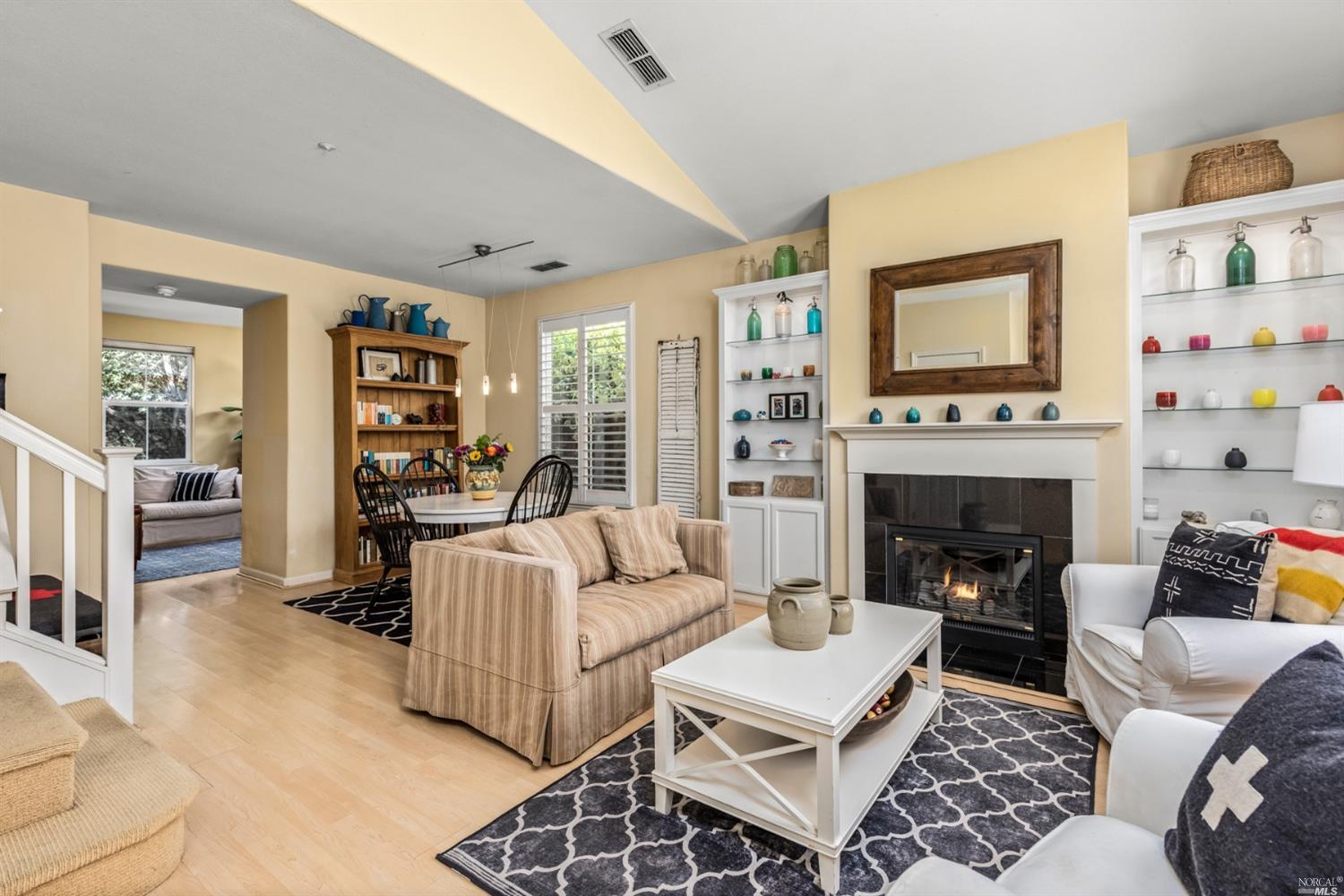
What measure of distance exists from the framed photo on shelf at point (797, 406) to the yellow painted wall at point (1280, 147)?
2127 mm

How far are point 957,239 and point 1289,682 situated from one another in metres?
3.17

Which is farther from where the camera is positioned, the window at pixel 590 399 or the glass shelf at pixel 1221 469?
the window at pixel 590 399

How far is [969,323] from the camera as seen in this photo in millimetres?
3637

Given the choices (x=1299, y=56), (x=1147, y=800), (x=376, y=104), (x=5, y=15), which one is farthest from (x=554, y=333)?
(x=1147, y=800)

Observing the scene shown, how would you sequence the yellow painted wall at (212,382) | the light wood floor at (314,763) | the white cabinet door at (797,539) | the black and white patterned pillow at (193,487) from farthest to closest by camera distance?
the yellow painted wall at (212,382)
the black and white patterned pillow at (193,487)
the white cabinet door at (797,539)
the light wood floor at (314,763)

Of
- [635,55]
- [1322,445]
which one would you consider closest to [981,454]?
[1322,445]

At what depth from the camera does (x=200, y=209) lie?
396 cm

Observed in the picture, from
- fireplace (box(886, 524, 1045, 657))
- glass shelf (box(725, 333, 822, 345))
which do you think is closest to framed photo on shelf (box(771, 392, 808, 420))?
glass shelf (box(725, 333, 822, 345))

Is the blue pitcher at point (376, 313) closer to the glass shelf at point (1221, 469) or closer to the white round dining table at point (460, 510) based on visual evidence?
the white round dining table at point (460, 510)

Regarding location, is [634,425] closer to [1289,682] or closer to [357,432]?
[357,432]

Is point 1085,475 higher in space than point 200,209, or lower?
lower

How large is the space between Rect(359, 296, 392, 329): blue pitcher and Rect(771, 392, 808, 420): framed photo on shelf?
137 inches

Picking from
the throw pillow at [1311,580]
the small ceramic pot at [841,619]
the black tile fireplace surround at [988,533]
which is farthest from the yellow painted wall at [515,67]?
the throw pillow at [1311,580]

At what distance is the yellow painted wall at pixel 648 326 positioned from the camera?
197 inches
